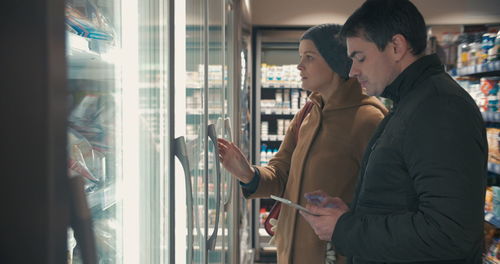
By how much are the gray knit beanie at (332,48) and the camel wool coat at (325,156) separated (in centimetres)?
8

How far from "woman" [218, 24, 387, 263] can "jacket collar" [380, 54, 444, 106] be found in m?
0.67

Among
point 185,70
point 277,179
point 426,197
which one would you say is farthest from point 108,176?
point 277,179

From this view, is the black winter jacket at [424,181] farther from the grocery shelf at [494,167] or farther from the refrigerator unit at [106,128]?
the grocery shelf at [494,167]

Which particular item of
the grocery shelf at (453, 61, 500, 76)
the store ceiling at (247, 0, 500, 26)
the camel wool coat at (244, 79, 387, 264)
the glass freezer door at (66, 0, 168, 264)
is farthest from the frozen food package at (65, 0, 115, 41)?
the store ceiling at (247, 0, 500, 26)

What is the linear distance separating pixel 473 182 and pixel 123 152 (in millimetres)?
830

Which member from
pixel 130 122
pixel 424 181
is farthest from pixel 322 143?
pixel 130 122

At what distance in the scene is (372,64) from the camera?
1.34 metres

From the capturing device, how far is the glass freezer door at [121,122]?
679mm

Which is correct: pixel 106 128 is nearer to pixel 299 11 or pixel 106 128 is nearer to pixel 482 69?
pixel 482 69

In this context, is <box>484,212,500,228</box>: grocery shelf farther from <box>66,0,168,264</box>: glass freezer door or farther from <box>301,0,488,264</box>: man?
<box>66,0,168,264</box>: glass freezer door

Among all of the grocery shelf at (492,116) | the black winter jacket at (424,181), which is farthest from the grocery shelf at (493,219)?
the black winter jacket at (424,181)

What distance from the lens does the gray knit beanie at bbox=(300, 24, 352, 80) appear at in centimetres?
204

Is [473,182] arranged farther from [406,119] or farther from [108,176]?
[108,176]

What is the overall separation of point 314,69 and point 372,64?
0.75 m
